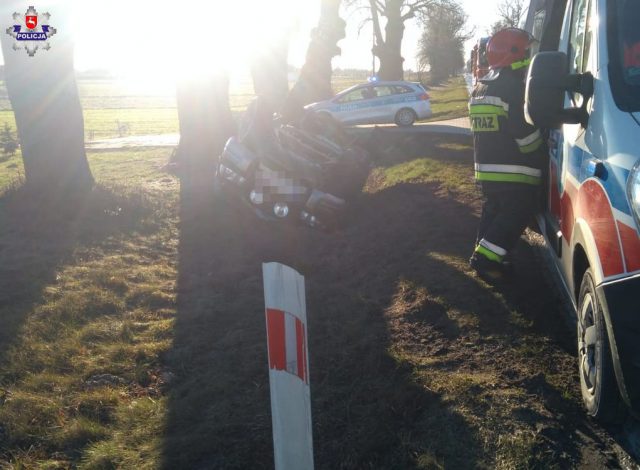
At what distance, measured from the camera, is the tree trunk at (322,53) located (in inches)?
932

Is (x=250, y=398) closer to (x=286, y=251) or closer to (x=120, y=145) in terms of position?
(x=286, y=251)

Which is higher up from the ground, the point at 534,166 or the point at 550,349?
the point at 534,166

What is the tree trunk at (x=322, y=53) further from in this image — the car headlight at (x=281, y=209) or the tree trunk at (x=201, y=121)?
the car headlight at (x=281, y=209)

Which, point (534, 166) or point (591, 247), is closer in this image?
point (591, 247)

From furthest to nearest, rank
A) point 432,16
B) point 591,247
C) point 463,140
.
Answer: point 432,16 < point 463,140 < point 591,247

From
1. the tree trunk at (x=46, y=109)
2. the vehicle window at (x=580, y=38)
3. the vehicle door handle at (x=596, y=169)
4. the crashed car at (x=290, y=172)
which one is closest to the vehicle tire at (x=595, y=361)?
the vehicle door handle at (x=596, y=169)

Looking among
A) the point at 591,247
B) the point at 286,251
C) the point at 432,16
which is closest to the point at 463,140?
the point at 286,251

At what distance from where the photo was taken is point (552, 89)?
347 cm

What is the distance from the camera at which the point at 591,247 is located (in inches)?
122

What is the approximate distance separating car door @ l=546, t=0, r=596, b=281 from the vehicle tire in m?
0.51

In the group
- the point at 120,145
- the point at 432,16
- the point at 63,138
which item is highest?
the point at 432,16

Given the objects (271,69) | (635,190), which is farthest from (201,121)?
(635,190)

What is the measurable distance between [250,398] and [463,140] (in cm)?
1066

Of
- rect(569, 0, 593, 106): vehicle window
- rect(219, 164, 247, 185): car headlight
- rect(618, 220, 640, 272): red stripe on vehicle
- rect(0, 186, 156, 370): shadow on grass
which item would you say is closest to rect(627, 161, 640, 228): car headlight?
rect(618, 220, 640, 272): red stripe on vehicle
